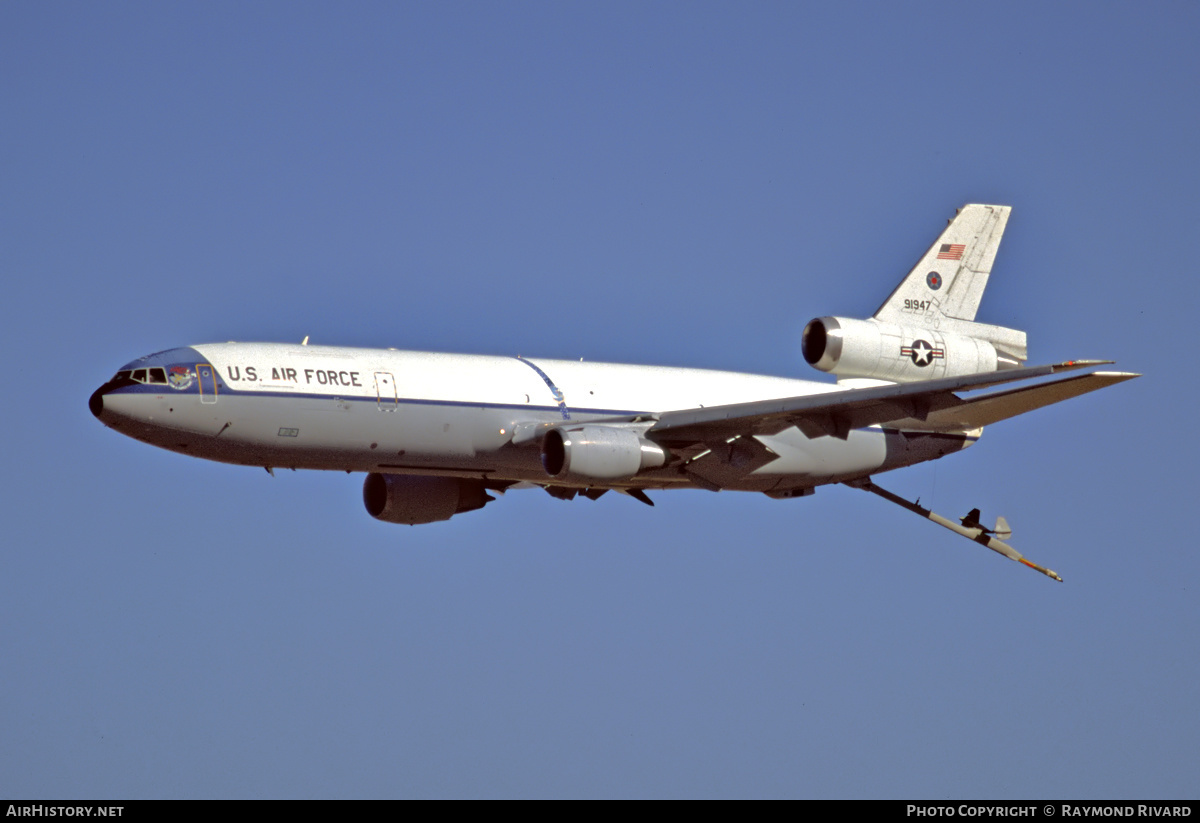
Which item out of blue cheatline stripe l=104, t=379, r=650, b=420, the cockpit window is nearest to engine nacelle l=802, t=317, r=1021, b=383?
blue cheatline stripe l=104, t=379, r=650, b=420

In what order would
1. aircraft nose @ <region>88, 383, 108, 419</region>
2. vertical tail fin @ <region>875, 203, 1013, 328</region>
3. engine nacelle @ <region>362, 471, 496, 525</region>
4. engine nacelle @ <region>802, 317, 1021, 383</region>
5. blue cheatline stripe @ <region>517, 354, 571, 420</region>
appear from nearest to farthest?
aircraft nose @ <region>88, 383, 108, 419</region>, blue cheatline stripe @ <region>517, 354, 571, 420</region>, engine nacelle @ <region>802, 317, 1021, 383</region>, engine nacelle @ <region>362, 471, 496, 525</region>, vertical tail fin @ <region>875, 203, 1013, 328</region>

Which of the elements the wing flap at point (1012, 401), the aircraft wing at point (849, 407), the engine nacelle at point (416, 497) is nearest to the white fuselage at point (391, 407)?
the aircraft wing at point (849, 407)

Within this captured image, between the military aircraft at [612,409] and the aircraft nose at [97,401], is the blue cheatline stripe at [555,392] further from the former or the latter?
the aircraft nose at [97,401]

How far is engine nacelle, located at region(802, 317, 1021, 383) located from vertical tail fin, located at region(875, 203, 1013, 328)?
3.79 feet

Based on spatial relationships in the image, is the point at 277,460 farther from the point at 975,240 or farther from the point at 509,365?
the point at 975,240

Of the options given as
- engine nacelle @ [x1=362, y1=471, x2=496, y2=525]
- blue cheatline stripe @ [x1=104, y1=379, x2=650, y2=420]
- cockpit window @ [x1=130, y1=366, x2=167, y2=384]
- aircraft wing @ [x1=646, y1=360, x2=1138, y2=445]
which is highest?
cockpit window @ [x1=130, y1=366, x2=167, y2=384]

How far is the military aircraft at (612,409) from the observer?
56125 mm

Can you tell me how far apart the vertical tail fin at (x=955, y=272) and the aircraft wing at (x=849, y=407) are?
16.5 feet

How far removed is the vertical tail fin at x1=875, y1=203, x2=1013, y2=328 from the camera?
65.5 meters

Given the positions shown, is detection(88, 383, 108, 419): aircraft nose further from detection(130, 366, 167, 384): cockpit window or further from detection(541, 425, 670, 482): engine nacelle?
detection(541, 425, 670, 482): engine nacelle

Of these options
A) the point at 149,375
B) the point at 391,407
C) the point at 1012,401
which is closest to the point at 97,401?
the point at 149,375

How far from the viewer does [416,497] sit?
64438 millimetres

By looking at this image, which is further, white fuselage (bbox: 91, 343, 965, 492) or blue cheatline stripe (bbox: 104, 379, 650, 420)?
white fuselage (bbox: 91, 343, 965, 492)
